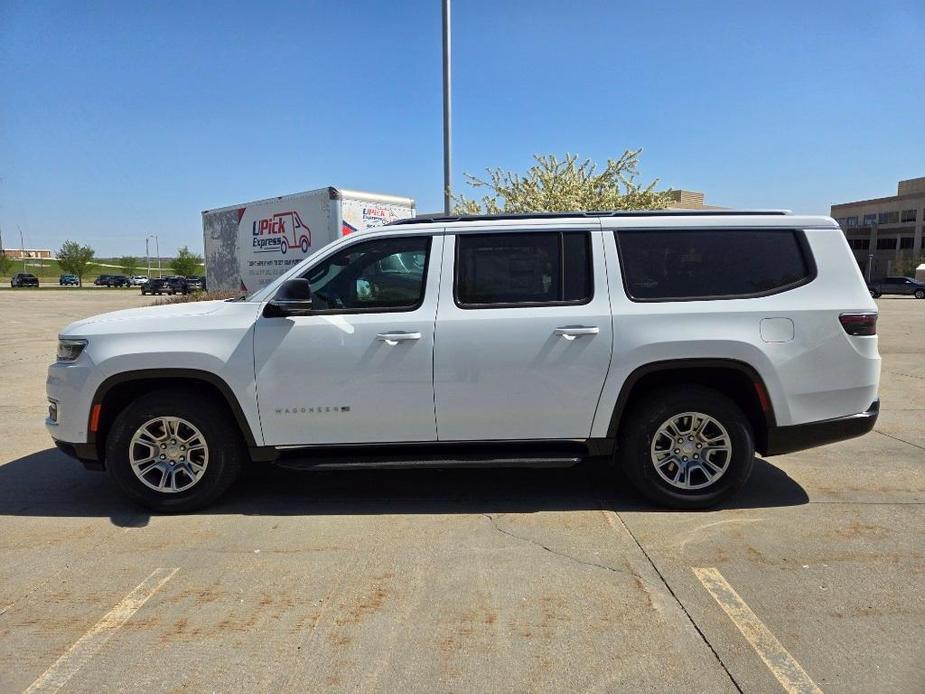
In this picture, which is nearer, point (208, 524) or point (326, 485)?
point (208, 524)

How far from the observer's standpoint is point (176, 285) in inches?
1951

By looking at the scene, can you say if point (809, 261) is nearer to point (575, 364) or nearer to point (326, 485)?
point (575, 364)

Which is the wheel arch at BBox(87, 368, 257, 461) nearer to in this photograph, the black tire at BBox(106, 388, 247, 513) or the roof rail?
the black tire at BBox(106, 388, 247, 513)

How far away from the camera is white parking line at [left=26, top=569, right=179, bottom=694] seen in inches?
103

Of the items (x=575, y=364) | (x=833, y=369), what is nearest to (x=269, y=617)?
(x=575, y=364)

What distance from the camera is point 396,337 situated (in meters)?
4.07

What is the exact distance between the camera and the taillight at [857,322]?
13.4ft

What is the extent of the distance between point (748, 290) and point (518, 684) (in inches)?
115

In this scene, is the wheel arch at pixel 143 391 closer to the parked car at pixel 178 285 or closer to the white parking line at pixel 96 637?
the white parking line at pixel 96 637

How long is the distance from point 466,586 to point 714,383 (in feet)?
7.32

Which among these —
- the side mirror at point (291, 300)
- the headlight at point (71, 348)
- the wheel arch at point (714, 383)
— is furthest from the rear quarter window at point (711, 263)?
the headlight at point (71, 348)

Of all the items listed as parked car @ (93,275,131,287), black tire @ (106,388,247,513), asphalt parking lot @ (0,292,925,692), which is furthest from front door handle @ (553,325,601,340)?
parked car @ (93,275,131,287)

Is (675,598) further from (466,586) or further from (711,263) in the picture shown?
(711,263)

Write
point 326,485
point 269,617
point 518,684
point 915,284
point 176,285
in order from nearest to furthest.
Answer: point 518,684, point 269,617, point 326,485, point 915,284, point 176,285
